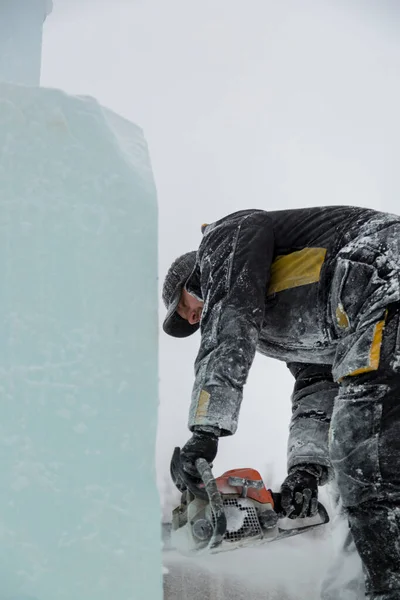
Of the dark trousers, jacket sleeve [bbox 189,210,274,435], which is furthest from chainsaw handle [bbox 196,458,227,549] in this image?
the dark trousers

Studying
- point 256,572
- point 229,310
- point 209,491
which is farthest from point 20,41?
point 256,572

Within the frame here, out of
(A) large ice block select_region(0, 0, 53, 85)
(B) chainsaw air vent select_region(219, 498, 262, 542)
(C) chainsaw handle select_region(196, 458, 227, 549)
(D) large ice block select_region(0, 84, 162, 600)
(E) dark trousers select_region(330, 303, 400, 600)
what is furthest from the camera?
(A) large ice block select_region(0, 0, 53, 85)

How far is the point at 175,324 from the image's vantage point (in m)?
2.11

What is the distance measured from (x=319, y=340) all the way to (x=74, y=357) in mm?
864

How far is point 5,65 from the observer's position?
1954 millimetres

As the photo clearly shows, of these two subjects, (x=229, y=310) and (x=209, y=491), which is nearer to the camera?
(x=209, y=491)

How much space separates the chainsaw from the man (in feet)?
0.21

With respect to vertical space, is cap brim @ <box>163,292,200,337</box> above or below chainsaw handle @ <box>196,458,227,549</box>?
above

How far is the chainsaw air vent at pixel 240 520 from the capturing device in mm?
1502

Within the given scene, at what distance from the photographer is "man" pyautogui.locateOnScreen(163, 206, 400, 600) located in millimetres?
1261

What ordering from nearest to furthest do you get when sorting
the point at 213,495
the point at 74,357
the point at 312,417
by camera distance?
the point at 74,357 < the point at 213,495 < the point at 312,417

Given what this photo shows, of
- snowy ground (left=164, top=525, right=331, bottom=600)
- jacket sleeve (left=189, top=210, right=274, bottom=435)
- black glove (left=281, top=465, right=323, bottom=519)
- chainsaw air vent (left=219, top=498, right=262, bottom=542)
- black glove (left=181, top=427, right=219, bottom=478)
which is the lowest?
snowy ground (left=164, top=525, right=331, bottom=600)

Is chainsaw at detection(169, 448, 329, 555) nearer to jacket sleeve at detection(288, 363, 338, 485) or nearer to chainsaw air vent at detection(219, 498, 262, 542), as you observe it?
chainsaw air vent at detection(219, 498, 262, 542)

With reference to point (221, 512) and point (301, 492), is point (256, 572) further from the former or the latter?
point (221, 512)
